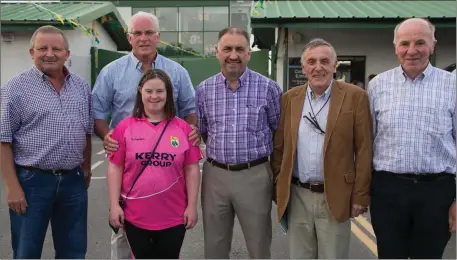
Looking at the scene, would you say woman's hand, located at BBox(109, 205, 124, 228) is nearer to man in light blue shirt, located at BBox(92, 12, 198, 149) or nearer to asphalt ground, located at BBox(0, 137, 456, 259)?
man in light blue shirt, located at BBox(92, 12, 198, 149)

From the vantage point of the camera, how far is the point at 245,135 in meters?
3.73

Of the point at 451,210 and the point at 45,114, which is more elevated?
the point at 45,114

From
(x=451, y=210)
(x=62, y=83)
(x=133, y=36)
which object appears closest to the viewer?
(x=451, y=210)

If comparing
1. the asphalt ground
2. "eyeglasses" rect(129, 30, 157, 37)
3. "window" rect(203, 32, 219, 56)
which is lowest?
the asphalt ground

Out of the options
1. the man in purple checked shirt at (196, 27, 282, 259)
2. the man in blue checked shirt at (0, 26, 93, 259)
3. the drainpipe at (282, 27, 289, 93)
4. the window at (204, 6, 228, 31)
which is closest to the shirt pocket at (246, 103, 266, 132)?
the man in purple checked shirt at (196, 27, 282, 259)

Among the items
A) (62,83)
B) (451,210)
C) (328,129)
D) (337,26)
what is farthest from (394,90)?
(337,26)

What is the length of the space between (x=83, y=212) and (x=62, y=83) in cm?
102

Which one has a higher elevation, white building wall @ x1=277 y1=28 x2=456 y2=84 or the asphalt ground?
white building wall @ x1=277 y1=28 x2=456 y2=84

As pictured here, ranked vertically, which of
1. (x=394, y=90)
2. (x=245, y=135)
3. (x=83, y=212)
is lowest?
(x=83, y=212)

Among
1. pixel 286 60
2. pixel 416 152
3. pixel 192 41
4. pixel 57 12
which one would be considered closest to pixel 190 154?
pixel 416 152

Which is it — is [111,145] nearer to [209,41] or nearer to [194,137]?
[194,137]

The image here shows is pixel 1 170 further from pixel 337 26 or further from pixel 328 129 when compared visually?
pixel 337 26

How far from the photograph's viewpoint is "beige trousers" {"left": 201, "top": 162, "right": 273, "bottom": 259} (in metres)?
3.75

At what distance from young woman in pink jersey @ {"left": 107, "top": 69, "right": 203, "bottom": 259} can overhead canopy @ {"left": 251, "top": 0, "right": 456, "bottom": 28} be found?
31.5 feet
